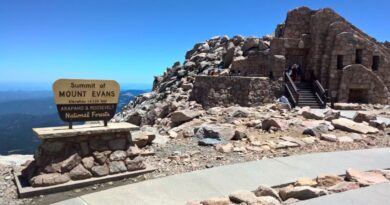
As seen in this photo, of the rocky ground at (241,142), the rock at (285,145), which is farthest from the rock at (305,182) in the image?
the rock at (285,145)

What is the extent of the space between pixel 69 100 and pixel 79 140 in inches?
31.9

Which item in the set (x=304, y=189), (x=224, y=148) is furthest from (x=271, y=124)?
(x=304, y=189)

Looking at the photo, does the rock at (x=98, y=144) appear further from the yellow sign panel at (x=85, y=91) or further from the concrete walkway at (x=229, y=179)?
the concrete walkway at (x=229, y=179)

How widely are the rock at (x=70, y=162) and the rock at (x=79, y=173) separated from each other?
7 centimetres

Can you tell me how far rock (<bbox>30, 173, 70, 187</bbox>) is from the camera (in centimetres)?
657

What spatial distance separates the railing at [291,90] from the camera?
22.2 meters

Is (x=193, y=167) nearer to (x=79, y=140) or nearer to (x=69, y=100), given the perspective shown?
(x=79, y=140)

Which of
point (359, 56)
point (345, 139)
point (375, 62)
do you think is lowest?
point (345, 139)

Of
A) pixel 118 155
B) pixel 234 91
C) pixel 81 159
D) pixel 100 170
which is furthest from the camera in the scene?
pixel 234 91

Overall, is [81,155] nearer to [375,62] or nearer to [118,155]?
[118,155]

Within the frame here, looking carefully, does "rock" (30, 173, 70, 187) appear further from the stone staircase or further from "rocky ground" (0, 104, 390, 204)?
the stone staircase

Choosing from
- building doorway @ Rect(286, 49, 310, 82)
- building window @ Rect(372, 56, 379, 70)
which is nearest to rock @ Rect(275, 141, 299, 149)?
building doorway @ Rect(286, 49, 310, 82)

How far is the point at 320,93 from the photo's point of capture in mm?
23719

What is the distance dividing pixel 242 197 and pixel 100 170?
10.1 feet
